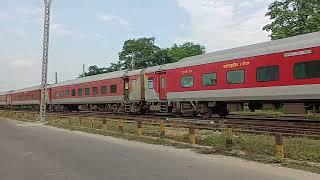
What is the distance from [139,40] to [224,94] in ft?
251

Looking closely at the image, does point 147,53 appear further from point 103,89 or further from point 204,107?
point 204,107

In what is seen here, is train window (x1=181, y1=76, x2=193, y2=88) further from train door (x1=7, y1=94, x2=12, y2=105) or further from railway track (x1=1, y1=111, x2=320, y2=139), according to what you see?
train door (x1=7, y1=94, x2=12, y2=105)

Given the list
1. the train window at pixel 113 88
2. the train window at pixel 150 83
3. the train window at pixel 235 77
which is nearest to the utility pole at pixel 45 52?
the train window at pixel 113 88

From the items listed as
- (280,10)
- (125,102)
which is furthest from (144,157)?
(280,10)

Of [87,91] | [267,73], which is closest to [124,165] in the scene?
[267,73]

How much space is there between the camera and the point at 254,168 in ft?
34.4

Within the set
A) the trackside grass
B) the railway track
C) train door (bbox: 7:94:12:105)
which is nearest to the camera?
the trackside grass

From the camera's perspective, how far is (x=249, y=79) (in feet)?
69.8

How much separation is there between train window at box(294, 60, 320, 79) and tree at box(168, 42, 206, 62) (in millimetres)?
73753

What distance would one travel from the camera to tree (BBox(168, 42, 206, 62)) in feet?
309

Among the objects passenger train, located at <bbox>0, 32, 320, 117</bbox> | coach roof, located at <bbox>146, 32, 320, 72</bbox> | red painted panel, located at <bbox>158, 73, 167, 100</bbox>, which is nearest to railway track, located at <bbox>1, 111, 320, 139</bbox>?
passenger train, located at <bbox>0, 32, 320, 117</bbox>

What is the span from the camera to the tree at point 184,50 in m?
94.3

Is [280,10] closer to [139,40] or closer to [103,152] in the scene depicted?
[103,152]

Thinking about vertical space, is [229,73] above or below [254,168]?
above
